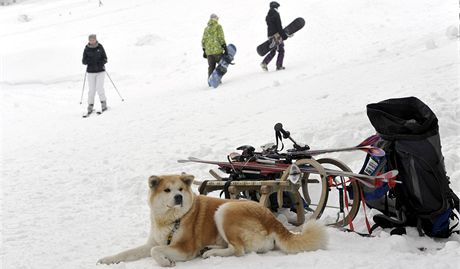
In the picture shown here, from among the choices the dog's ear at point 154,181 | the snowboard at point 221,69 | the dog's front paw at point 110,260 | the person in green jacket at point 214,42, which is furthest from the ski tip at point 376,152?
the person in green jacket at point 214,42

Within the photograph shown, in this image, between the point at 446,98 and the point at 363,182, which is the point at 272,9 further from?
the point at 363,182

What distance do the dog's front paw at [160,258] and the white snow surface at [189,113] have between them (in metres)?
0.10

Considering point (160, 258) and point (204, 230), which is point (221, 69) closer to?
point (204, 230)

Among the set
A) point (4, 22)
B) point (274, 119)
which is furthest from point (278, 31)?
point (4, 22)

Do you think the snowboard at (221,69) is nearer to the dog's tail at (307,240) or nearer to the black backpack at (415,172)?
the black backpack at (415,172)

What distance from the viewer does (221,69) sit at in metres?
15.6

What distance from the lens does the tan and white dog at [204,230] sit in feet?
16.1

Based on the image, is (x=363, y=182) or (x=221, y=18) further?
(x=221, y=18)

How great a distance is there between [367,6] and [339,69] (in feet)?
35.8

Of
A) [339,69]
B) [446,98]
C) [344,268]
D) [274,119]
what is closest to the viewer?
[344,268]

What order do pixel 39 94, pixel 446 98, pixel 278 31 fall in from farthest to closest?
pixel 39 94, pixel 278 31, pixel 446 98

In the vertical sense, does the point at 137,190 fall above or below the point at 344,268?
above

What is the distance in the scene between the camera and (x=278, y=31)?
16.3 m

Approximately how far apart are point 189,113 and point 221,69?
3.60m
